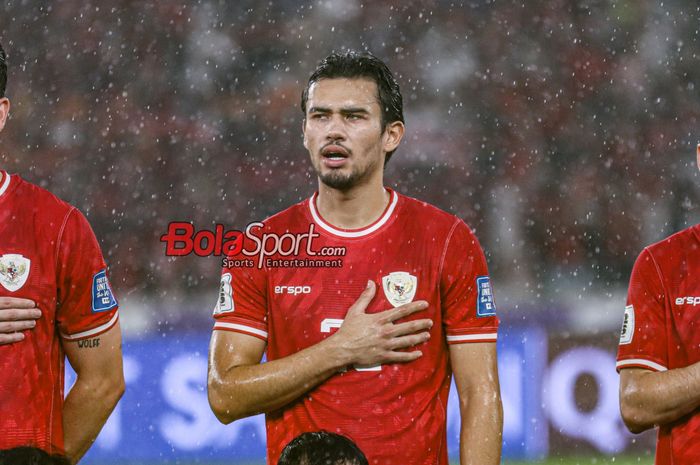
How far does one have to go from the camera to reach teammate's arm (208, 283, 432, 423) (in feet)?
9.69

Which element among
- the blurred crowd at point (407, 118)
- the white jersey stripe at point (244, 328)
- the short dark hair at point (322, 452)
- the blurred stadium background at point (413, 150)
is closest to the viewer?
the short dark hair at point (322, 452)

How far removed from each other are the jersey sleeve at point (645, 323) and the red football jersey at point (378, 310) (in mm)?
379

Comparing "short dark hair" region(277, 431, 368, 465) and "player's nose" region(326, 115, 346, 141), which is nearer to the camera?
"short dark hair" region(277, 431, 368, 465)

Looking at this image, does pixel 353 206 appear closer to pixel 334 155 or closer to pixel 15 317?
pixel 334 155

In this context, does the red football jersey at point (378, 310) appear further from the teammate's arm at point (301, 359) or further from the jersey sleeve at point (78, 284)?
the jersey sleeve at point (78, 284)

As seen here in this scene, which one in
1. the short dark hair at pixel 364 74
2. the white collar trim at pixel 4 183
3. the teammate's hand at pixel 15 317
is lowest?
the teammate's hand at pixel 15 317

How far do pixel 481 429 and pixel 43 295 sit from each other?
1.28m

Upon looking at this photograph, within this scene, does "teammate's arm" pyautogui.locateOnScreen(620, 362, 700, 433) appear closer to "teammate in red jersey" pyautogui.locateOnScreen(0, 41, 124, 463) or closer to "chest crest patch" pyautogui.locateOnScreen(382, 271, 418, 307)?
"chest crest patch" pyautogui.locateOnScreen(382, 271, 418, 307)

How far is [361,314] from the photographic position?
303cm

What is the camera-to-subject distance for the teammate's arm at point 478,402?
9.73ft

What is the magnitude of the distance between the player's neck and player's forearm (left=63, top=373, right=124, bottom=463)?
0.81m

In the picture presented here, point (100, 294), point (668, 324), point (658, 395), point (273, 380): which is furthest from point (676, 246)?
point (100, 294)

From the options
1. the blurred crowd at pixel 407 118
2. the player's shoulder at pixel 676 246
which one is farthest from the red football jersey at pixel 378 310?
the blurred crowd at pixel 407 118

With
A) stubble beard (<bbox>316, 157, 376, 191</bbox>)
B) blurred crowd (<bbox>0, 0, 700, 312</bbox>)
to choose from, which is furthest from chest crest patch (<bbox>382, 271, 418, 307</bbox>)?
blurred crowd (<bbox>0, 0, 700, 312</bbox>)
